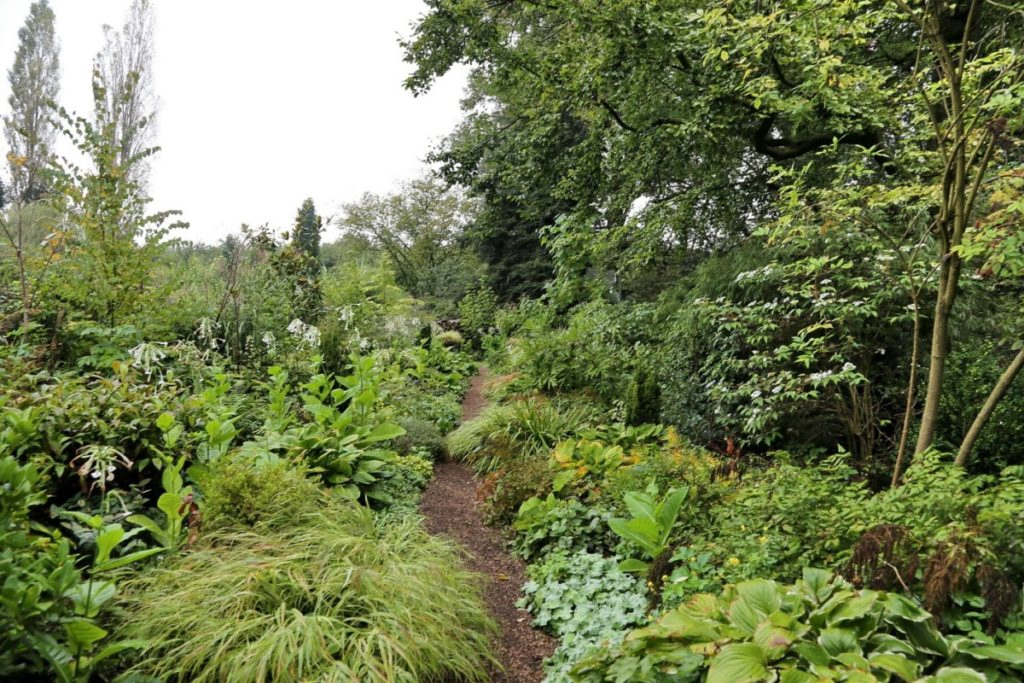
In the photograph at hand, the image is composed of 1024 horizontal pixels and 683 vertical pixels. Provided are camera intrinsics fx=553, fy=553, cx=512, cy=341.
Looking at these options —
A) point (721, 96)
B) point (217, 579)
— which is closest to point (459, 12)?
point (721, 96)

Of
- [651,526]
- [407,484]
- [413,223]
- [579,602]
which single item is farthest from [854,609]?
[413,223]

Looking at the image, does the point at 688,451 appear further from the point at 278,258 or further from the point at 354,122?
the point at 354,122

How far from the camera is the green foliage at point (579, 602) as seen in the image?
263 centimetres

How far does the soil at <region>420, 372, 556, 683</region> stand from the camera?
2.68m

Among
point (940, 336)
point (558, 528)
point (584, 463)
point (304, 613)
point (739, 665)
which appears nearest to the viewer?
point (739, 665)

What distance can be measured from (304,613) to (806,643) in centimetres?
199

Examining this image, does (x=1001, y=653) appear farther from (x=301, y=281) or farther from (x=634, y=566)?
(x=301, y=281)

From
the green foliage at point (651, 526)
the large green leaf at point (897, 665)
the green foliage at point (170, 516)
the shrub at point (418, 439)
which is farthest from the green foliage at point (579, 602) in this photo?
the shrub at point (418, 439)

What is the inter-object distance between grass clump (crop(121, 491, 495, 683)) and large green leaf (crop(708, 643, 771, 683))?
112 centimetres

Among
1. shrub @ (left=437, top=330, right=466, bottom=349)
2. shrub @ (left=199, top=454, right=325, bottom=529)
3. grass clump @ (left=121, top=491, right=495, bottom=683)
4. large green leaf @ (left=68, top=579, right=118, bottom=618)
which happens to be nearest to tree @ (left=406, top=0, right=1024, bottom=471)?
grass clump @ (left=121, top=491, right=495, bottom=683)

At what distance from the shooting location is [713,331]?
541cm

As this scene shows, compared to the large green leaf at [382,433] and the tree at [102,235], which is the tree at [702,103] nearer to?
the large green leaf at [382,433]

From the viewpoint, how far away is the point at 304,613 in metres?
2.45

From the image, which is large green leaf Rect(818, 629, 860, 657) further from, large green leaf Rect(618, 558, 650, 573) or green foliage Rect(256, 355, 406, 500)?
green foliage Rect(256, 355, 406, 500)
